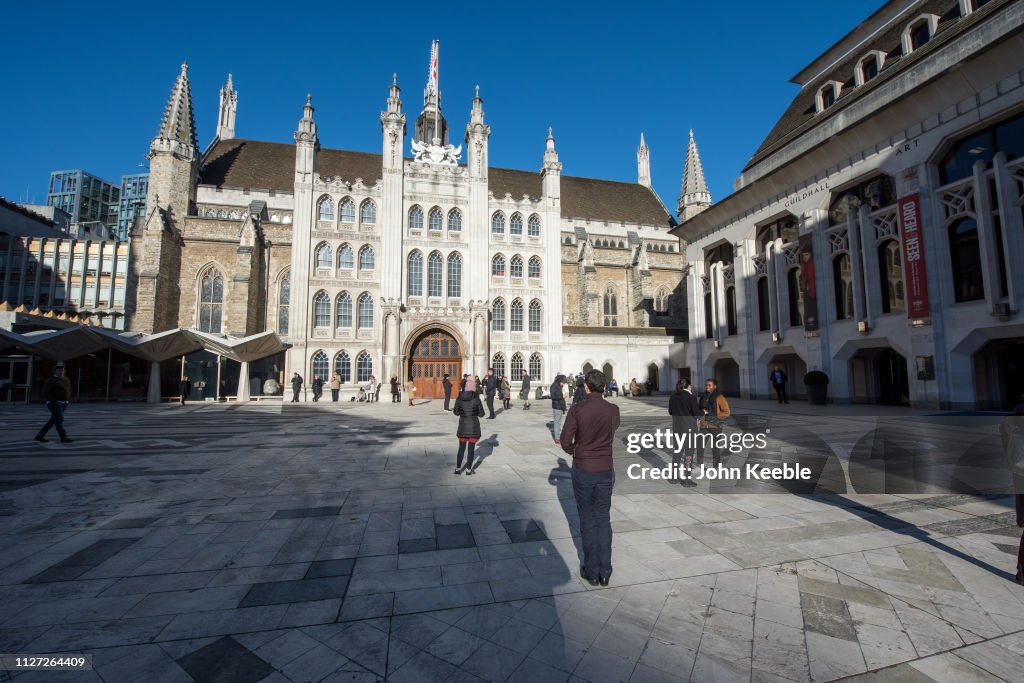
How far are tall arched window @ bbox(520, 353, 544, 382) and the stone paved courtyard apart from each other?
24.3 meters

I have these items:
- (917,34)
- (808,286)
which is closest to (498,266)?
(808,286)

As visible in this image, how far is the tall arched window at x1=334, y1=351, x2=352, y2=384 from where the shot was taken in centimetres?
2911

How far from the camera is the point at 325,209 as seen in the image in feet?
97.5

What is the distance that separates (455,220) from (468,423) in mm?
26270

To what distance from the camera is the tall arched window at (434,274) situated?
3053cm

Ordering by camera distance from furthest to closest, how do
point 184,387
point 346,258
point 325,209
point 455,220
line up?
point 455,220
point 346,258
point 325,209
point 184,387

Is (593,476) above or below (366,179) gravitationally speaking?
below

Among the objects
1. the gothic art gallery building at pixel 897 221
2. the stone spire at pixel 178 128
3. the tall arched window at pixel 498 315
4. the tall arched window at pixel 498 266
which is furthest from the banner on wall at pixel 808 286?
the stone spire at pixel 178 128

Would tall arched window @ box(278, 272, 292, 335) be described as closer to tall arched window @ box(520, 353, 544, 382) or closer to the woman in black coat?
tall arched window @ box(520, 353, 544, 382)

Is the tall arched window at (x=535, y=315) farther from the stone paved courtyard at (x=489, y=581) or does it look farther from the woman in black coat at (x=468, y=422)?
the stone paved courtyard at (x=489, y=581)

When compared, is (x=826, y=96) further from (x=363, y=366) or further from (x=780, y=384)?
(x=363, y=366)

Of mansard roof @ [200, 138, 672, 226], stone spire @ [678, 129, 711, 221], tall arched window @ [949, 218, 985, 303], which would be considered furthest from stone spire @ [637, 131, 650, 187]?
tall arched window @ [949, 218, 985, 303]

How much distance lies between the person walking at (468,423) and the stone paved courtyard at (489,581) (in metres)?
0.38

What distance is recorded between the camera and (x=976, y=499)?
19.4 feet
